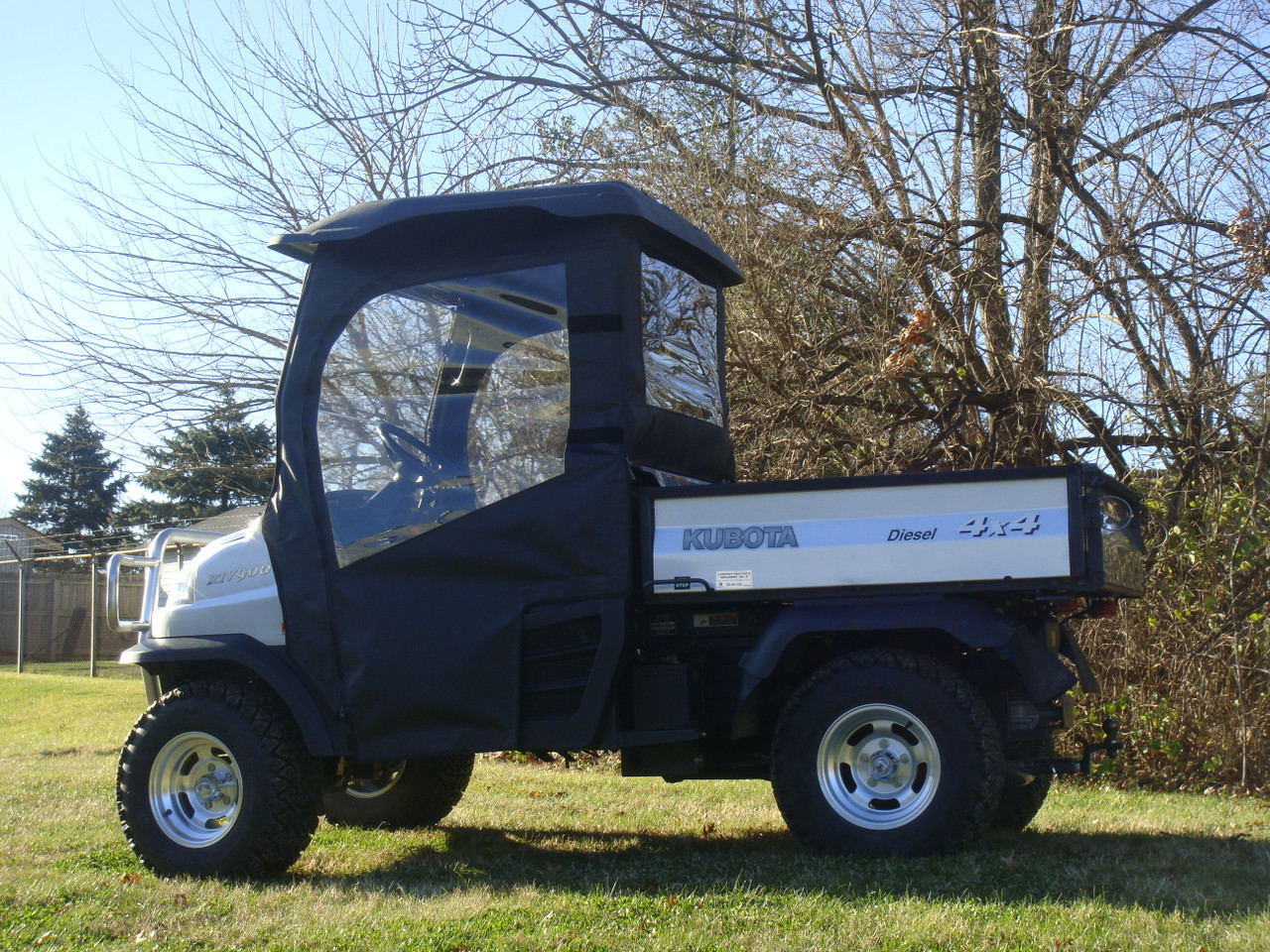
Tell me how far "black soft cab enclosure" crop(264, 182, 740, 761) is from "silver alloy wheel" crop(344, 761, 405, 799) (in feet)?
3.13

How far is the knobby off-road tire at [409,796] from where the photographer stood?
680 centimetres

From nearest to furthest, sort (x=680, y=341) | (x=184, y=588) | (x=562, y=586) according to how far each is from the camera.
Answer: (x=562, y=586) < (x=184, y=588) < (x=680, y=341)

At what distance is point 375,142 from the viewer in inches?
473

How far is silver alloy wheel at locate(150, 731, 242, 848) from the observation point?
18.2 feet

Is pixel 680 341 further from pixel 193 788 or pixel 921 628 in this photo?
pixel 193 788

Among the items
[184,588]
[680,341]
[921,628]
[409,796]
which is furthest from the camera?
[409,796]

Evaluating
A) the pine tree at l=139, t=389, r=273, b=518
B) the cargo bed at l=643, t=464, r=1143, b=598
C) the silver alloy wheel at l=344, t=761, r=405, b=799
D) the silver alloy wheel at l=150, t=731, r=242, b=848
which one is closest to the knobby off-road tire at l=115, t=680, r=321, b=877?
the silver alloy wheel at l=150, t=731, r=242, b=848

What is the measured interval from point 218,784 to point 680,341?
9.99 ft

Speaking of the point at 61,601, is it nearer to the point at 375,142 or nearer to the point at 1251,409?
the point at 375,142

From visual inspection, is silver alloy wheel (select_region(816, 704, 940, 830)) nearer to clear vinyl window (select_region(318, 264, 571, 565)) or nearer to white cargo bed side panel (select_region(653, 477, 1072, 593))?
white cargo bed side panel (select_region(653, 477, 1072, 593))

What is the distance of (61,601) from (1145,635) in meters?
22.2

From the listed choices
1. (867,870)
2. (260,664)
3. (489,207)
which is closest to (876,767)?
(867,870)

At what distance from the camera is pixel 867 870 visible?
4773 mm

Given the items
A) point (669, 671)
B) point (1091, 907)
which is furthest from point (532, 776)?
point (1091, 907)
